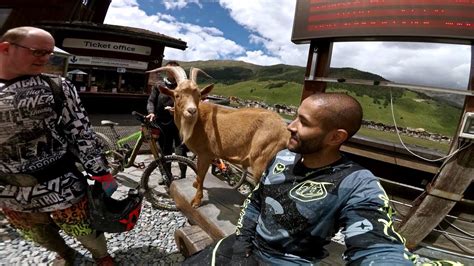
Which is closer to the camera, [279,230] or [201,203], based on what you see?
[279,230]

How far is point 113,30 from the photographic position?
12.8 m

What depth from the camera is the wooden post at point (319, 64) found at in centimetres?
555

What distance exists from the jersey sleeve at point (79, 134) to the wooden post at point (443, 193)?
430cm

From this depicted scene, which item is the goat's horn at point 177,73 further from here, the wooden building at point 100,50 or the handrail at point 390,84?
the wooden building at point 100,50

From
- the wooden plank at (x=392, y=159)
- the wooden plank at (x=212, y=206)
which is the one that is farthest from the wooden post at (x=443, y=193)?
the wooden plank at (x=212, y=206)

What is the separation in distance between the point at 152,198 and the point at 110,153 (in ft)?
5.41

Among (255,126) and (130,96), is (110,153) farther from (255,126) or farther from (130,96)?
(130,96)

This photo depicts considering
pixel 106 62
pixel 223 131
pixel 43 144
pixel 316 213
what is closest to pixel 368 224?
pixel 316 213

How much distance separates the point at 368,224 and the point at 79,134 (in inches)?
90.6

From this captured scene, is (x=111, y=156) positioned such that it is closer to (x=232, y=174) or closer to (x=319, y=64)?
(x=232, y=174)

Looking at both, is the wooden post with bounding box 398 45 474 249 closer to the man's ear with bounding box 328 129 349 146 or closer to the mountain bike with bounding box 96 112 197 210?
the man's ear with bounding box 328 129 349 146

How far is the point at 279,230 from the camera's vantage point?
1.85 metres

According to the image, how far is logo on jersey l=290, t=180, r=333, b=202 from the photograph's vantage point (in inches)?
67.9

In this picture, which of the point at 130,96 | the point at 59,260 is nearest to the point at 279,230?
the point at 59,260
